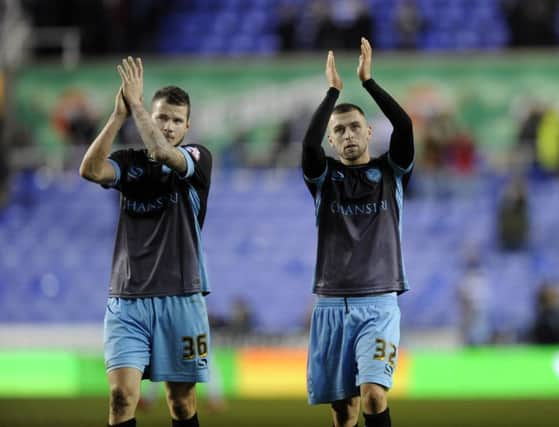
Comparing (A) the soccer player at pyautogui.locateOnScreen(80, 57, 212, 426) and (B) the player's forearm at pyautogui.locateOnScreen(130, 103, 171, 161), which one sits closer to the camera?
(B) the player's forearm at pyautogui.locateOnScreen(130, 103, 171, 161)

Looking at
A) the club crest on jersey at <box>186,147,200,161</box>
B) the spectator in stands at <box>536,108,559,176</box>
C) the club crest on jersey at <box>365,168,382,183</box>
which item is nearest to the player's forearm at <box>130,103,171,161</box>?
the club crest on jersey at <box>186,147,200,161</box>

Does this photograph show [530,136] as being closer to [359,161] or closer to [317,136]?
[359,161]

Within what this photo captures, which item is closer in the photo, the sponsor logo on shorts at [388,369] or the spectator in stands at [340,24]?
the sponsor logo on shorts at [388,369]

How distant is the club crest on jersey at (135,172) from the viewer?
6207 mm

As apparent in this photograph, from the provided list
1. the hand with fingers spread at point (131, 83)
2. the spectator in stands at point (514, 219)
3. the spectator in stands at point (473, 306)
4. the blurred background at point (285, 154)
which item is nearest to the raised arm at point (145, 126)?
the hand with fingers spread at point (131, 83)

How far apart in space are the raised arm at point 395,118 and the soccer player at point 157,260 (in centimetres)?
103

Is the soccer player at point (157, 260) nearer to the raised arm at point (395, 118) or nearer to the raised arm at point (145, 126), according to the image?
the raised arm at point (145, 126)

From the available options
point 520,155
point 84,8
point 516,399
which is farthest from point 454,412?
point 84,8

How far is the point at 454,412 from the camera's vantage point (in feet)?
37.1

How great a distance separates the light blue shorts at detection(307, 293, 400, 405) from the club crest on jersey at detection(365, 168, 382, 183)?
2.17ft

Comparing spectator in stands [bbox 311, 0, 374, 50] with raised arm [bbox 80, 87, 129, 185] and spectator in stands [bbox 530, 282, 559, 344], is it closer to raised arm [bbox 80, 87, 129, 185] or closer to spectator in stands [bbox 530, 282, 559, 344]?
spectator in stands [bbox 530, 282, 559, 344]

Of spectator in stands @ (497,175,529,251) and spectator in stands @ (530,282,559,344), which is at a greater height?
spectator in stands @ (497,175,529,251)

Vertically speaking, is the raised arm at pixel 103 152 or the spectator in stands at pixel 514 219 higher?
the spectator in stands at pixel 514 219

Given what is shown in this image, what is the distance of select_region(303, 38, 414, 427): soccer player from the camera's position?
20.7 feet
